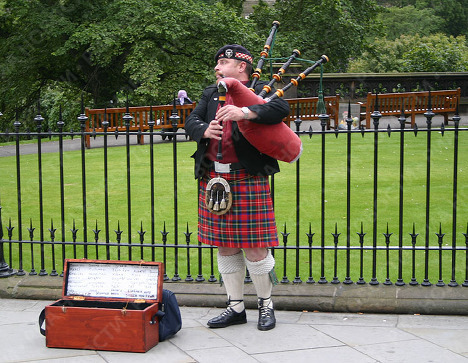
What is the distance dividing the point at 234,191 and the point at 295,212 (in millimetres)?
3800

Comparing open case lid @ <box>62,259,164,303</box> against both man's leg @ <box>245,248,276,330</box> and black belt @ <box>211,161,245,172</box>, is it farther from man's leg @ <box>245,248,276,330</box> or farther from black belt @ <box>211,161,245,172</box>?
black belt @ <box>211,161,245,172</box>

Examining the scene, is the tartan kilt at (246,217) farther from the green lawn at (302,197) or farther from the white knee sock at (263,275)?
the green lawn at (302,197)

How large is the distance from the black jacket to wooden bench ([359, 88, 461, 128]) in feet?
37.7

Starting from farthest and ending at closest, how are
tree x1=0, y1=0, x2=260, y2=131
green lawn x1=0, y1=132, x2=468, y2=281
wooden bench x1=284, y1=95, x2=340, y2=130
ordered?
tree x1=0, y1=0, x2=260, y2=131 < wooden bench x1=284, y1=95, x2=340, y2=130 < green lawn x1=0, y1=132, x2=468, y2=281

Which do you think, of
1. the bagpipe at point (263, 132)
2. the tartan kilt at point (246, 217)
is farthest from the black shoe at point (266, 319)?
the bagpipe at point (263, 132)

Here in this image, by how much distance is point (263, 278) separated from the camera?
4617mm

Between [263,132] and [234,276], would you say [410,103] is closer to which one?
[234,276]

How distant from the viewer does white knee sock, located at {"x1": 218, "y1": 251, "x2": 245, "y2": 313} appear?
15.3ft

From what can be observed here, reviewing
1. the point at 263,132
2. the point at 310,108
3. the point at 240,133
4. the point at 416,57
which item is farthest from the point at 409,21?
the point at 263,132

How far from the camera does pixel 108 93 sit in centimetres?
2400

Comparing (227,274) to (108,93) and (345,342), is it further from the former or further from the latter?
(108,93)

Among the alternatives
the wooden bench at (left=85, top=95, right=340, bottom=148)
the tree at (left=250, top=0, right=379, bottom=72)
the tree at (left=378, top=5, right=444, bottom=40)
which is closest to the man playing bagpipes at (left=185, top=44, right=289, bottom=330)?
the wooden bench at (left=85, top=95, right=340, bottom=148)

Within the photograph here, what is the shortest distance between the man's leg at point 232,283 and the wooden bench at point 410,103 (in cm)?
1154

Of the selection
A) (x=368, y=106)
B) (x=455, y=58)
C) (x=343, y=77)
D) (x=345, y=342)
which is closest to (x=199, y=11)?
(x=343, y=77)
